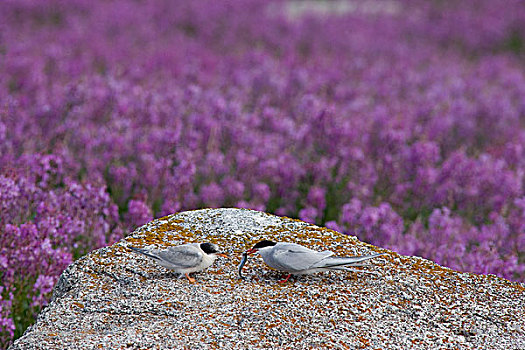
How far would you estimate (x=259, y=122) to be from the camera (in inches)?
230

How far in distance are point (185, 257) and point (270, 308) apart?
1.24ft

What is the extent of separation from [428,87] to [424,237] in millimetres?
4557

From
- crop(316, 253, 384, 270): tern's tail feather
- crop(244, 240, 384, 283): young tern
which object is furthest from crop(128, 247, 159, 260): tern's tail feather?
crop(316, 253, 384, 270): tern's tail feather

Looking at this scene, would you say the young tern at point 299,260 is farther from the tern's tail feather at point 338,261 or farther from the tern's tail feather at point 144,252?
the tern's tail feather at point 144,252

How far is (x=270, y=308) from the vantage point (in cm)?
238

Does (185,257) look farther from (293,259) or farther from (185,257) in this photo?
(293,259)

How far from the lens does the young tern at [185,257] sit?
2496mm

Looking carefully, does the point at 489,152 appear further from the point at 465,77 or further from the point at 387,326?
the point at 387,326

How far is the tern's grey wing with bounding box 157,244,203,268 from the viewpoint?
8.18ft

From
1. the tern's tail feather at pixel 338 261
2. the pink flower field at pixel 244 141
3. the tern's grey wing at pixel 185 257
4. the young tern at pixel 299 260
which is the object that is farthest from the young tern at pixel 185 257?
the pink flower field at pixel 244 141

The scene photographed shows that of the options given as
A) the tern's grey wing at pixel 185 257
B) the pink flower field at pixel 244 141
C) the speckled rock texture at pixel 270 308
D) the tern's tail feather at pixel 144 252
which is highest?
the tern's grey wing at pixel 185 257

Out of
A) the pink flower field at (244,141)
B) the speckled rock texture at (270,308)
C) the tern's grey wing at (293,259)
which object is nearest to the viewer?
the speckled rock texture at (270,308)

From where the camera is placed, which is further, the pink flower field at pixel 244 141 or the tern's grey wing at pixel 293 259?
the pink flower field at pixel 244 141

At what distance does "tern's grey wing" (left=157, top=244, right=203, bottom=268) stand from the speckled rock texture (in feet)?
0.30
